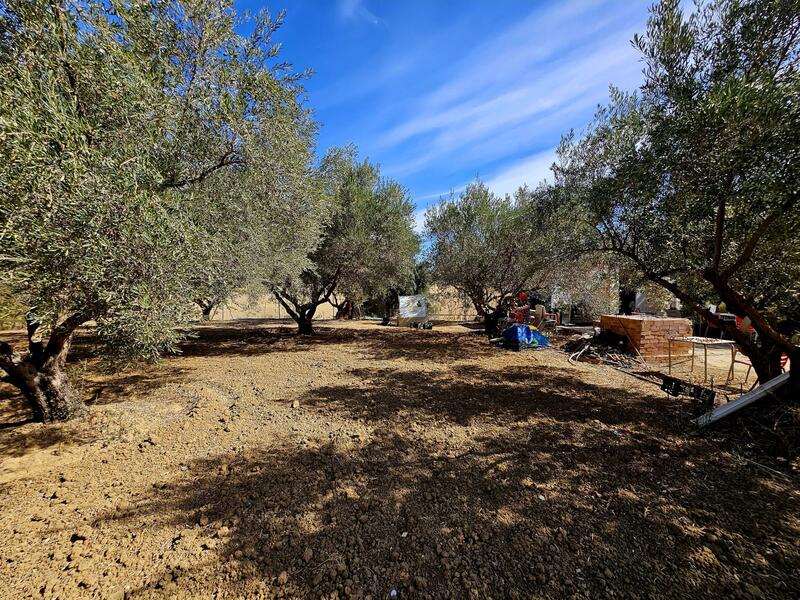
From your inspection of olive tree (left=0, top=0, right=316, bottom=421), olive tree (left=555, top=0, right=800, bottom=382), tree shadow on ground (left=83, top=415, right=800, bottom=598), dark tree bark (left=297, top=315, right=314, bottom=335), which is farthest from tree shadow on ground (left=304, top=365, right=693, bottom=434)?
dark tree bark (left=297, top=315, right=314, bottom=335)

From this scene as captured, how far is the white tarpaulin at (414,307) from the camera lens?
22.0 m

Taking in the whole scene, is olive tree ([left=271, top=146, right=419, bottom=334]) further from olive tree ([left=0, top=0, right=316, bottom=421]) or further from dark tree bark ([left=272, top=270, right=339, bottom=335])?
olive tree ([left=0, top=0, right=316, bottom=421])

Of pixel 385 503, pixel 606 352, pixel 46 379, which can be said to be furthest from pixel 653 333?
pixel 46 379

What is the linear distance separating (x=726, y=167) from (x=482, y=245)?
9.14 metres

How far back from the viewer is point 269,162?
496 cm

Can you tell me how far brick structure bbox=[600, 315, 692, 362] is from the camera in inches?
379

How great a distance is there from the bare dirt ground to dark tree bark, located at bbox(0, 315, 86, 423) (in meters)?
0.28

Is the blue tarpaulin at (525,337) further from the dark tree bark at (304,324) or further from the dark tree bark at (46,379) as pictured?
the dark tree bark at (46,379)

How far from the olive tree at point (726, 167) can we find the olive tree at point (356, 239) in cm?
825

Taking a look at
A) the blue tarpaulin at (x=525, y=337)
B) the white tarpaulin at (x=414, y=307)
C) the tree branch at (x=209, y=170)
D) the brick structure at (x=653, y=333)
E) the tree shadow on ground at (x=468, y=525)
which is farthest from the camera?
the white tarpaulin at (x=414, y=307)

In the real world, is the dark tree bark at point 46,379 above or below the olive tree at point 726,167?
below

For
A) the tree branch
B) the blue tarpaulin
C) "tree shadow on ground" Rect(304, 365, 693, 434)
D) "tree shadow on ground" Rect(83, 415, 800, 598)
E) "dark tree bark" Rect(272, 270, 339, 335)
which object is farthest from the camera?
"dark tree bark" Rect(272, 270, 339, 335)

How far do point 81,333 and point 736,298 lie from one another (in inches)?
744

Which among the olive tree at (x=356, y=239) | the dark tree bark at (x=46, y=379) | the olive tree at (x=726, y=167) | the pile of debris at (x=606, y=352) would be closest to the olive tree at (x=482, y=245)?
the olive tree at (x=356, y=239)
